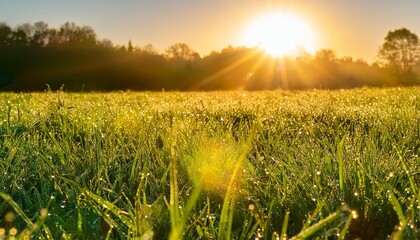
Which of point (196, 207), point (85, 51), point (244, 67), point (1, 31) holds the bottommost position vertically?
point (196, 207)

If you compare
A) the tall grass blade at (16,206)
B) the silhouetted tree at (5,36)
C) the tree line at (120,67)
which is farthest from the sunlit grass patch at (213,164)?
the silhouetted tree at (5,36)

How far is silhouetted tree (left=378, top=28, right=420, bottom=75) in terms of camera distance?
177ft

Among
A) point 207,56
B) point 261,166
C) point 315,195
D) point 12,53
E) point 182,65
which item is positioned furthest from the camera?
point 207,56

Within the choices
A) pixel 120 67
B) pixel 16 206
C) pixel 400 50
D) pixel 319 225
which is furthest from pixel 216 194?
pixel 400 50

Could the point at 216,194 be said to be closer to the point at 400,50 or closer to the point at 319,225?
the point at 319,225

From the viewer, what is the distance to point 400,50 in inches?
2165

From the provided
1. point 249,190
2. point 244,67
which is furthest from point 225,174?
point 244,67

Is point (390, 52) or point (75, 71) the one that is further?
point (390, 52)

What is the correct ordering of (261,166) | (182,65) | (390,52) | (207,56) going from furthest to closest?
1. (390,52)
2. (207,56)
3. (182,65)
4. (261,166)

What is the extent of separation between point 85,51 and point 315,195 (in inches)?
1761

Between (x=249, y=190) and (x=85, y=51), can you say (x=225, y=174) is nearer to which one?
(x=249, y=190)

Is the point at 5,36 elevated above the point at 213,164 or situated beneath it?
elevated above

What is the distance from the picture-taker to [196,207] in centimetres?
198

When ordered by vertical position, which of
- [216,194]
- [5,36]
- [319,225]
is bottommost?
[216,194]
